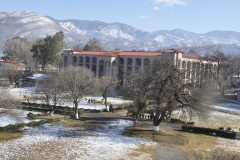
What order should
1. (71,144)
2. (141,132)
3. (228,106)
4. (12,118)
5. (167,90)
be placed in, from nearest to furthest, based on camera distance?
(71,144) < (167,90) < (141,132) < (12,118) < (228,106)

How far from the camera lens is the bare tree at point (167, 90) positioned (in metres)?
28.8

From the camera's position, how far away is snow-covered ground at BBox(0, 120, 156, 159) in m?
21.6

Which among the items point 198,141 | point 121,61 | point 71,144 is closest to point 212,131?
point 198,141

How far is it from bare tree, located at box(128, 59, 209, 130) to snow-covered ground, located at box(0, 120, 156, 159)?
17.5 ft

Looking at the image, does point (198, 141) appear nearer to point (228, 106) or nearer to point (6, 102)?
point (6, 102)

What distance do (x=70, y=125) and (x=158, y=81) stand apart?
13.0m

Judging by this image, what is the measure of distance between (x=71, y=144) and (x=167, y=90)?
40.4 ft

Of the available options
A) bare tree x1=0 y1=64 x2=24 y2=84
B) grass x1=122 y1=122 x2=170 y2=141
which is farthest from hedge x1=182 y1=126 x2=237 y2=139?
bare tree x1=0 y1=64 x2=24 y2=84

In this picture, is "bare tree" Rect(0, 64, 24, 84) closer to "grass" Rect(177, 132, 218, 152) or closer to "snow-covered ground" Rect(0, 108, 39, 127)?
"snow-covered ground" Rect(0, 108, 39, 127)

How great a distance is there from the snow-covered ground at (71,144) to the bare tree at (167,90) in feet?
17.5

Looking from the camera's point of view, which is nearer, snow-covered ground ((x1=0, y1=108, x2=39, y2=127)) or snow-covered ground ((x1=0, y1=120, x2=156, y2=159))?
snow-covered ground ((x1=0, y1=120, x2=156, y2=159))

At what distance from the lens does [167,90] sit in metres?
29.1

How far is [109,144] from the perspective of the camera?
25047mm

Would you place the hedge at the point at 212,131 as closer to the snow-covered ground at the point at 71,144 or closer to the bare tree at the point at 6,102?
the snow-covered ground at the point at 71,144
